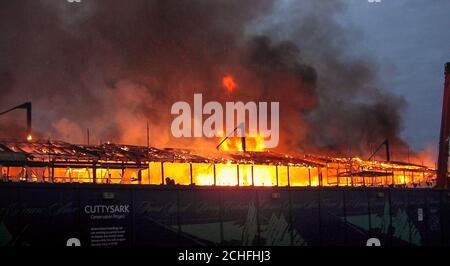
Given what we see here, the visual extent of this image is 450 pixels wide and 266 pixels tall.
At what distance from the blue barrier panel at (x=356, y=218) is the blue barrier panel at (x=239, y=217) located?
220 inches

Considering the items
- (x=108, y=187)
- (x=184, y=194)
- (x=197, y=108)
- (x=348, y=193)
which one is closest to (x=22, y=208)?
(x=108, y=187)

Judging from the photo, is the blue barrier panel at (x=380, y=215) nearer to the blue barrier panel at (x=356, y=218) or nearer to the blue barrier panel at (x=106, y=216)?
the blue barrier panel at (x=356, y=218)

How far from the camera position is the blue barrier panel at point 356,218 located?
27520mm

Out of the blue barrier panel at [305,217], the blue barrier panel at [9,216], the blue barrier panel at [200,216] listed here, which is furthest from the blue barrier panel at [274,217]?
the blue barrier panel at [9,216]

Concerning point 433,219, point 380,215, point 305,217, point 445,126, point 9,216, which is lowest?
point 433,219

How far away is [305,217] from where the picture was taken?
25.6 m

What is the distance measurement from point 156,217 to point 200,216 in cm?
183

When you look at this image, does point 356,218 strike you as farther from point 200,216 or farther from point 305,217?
point 200,216

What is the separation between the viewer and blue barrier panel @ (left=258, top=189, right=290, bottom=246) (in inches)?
941

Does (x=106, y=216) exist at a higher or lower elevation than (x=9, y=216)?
lower

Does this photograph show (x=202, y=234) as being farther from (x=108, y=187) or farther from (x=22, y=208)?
(x=22, y=208)

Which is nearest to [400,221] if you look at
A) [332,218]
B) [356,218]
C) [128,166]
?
[356,218]

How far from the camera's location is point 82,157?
25.4 metres

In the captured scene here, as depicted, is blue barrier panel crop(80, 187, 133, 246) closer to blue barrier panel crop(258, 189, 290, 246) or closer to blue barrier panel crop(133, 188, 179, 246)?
blue barrier panel crop(133, 188, 179, 246)
